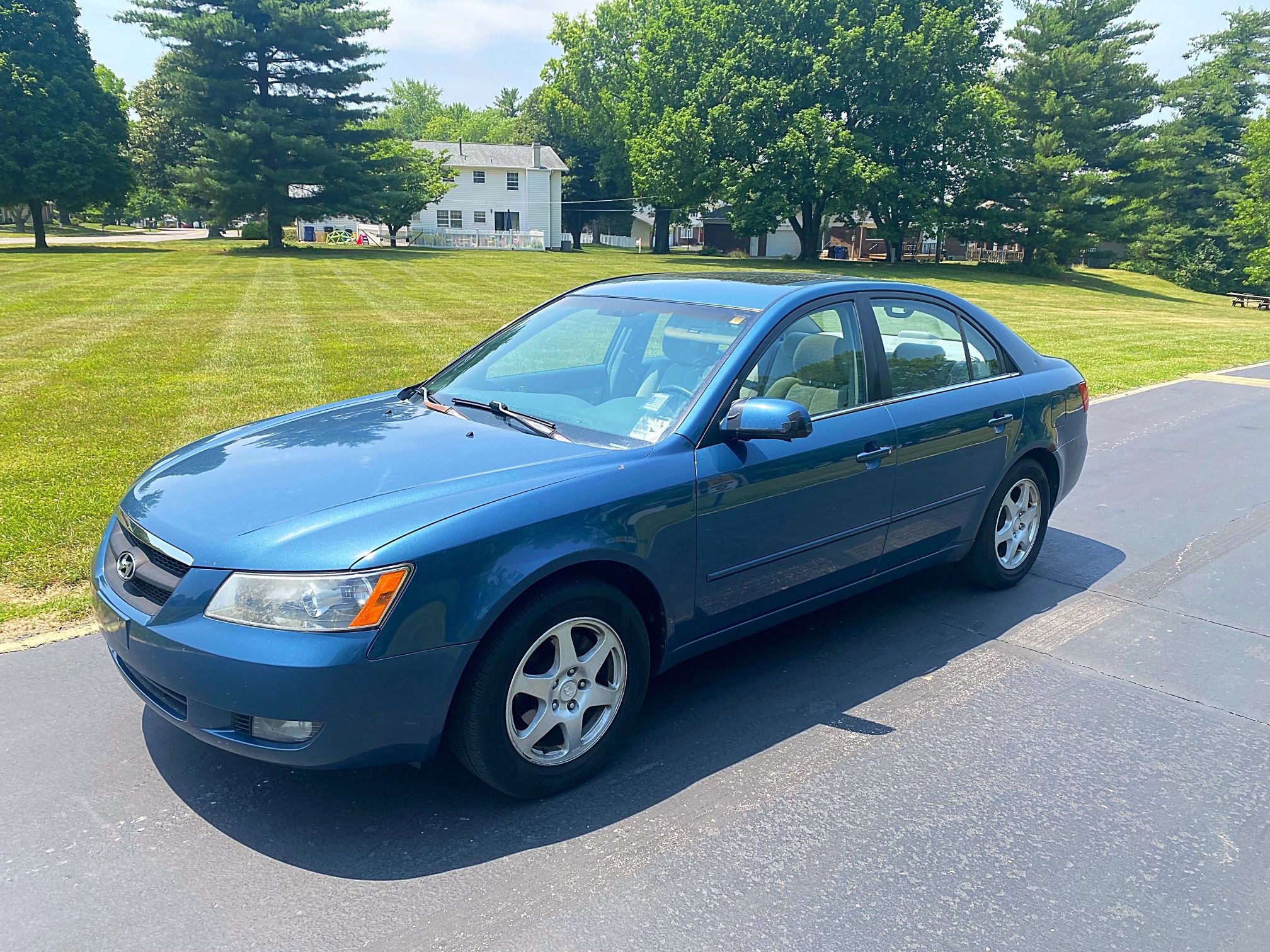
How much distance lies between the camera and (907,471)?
4.38 metres

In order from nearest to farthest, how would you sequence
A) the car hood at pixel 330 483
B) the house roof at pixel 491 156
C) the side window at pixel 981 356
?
the car hood at pixel 330 483 < the side window at pixel 981 356 < the house roof at pixel 491 156

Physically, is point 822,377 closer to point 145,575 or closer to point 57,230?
point 145,575

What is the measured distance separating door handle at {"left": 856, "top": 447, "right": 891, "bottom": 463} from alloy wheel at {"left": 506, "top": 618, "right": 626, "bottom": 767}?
1.45 meters

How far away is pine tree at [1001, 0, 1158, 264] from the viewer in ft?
149

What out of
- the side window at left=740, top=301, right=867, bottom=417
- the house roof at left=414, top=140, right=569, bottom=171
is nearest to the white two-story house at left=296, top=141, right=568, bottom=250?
the house roof at left=414, top=140, right=569, bottom=171

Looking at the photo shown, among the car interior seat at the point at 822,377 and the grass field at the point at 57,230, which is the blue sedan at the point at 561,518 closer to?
the car interior seat at the point at 822,377

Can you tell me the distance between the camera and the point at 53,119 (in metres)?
39.5

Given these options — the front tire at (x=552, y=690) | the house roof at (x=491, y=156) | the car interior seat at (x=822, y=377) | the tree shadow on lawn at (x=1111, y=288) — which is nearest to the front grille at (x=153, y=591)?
the front tire at (x=552, y=690)

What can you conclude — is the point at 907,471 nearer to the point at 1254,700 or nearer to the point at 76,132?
the point at 1254,700

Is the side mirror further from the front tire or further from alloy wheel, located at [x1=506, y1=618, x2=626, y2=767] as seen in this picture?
alloy wheel, located at [x1=506, y1=618, x2=626, y2=767]

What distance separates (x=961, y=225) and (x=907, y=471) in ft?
155

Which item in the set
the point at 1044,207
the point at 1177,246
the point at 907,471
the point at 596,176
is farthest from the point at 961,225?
the point at 907,471

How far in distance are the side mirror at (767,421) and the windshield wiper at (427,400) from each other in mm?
1150

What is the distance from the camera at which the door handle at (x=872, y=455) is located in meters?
4.12
